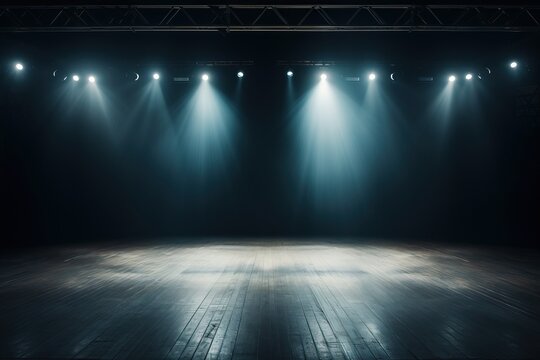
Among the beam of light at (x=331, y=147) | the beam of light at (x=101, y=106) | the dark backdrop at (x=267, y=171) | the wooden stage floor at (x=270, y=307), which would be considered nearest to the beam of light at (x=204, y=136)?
the dark backdrop at (x=267, y=171)

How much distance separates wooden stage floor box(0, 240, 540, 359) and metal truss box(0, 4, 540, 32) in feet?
13.5

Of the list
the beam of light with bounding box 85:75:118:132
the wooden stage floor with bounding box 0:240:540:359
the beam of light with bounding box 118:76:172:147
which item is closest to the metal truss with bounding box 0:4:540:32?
the wooden stage floor with bounding box 0:240:540:359

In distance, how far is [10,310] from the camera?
153 inches

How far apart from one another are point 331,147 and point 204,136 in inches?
155

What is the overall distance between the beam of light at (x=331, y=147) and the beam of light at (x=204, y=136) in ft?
6.85

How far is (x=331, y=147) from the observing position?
12.5 m

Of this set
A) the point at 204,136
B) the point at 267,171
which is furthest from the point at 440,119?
the point at 204,136

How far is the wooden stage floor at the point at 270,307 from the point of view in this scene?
2.90 metres

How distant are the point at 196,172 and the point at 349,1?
722cm

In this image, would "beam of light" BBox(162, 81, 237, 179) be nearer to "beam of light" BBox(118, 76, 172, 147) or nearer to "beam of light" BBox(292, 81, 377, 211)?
"beam of light" BBox(118, 76, 172, 147)

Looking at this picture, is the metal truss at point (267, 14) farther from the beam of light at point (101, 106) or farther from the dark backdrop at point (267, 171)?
the beam of light at point (101, 106)

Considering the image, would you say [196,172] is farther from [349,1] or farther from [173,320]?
[173,320]

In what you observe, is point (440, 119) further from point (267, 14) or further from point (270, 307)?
point (270, 307)

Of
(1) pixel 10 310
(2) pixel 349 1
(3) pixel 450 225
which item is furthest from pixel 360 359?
(3) pixel 450 225
